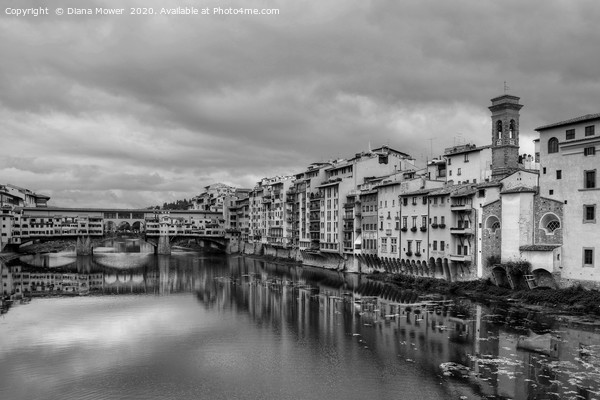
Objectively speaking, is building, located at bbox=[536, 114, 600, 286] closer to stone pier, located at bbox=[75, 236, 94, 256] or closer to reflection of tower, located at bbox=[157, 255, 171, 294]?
reflection of tower, located at bbox=[157, 255, 171, 294]

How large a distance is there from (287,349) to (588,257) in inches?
911

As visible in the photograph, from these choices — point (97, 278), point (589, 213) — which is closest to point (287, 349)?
point (589, 213)

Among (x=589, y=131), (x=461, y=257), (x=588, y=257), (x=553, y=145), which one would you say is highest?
(x=589, y=131)

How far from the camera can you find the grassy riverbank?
3688cm

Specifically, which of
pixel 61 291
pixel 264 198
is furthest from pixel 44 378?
pixel 264 198

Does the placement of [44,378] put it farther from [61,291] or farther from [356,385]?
[61,291]

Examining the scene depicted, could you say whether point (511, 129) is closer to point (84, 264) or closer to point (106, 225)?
point (84, 264)

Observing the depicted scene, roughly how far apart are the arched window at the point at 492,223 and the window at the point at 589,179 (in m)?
8.01

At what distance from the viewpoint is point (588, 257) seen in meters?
38.4

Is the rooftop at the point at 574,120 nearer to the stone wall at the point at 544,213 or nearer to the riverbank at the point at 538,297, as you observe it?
the stone wall at the point at 544,213

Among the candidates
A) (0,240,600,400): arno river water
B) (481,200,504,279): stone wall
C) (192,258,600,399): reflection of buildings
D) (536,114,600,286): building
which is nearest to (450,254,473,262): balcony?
(481,200,504,279): stone wall

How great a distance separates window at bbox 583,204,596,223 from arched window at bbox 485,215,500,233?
7484 millimetres

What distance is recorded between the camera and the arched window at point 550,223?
4091 cm

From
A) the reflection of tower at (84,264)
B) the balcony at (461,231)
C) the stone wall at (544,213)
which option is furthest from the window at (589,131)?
the reflection of tower at (84,264)
